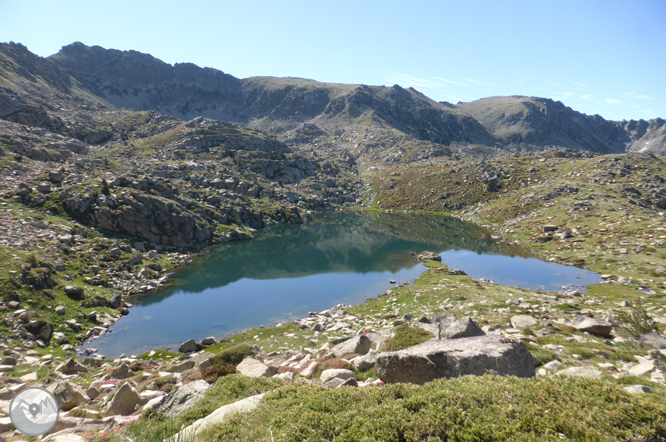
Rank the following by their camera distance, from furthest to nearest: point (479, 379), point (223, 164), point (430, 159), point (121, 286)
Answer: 1. point (430, 159)
2. point (223, 164)
3. point (121, 286)
4. point (479, 379)

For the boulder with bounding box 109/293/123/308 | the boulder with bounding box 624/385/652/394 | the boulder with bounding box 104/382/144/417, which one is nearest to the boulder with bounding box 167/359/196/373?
the boulder with bounding box 104/382/144/417

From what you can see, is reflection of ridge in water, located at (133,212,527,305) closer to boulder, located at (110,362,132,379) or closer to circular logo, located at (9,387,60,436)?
boulder, located at (110,362,132,379)

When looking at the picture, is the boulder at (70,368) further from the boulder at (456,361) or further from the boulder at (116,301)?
the boulder at (456,361)

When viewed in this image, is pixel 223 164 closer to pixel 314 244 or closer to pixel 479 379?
pixel 314 244

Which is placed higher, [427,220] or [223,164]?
[223,164]

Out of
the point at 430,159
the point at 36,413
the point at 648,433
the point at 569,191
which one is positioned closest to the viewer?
the point at 648,433

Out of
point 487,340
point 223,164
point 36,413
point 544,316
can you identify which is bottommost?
point 544,316

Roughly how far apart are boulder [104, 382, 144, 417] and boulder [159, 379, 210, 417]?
1.71 meters

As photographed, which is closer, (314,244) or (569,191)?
(314,244)

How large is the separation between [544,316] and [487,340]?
15360 mm

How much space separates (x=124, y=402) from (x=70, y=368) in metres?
11.1

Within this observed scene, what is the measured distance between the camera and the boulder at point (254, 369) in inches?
604

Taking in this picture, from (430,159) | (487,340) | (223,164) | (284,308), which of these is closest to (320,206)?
(223,164)

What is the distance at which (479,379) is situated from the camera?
9.58m
